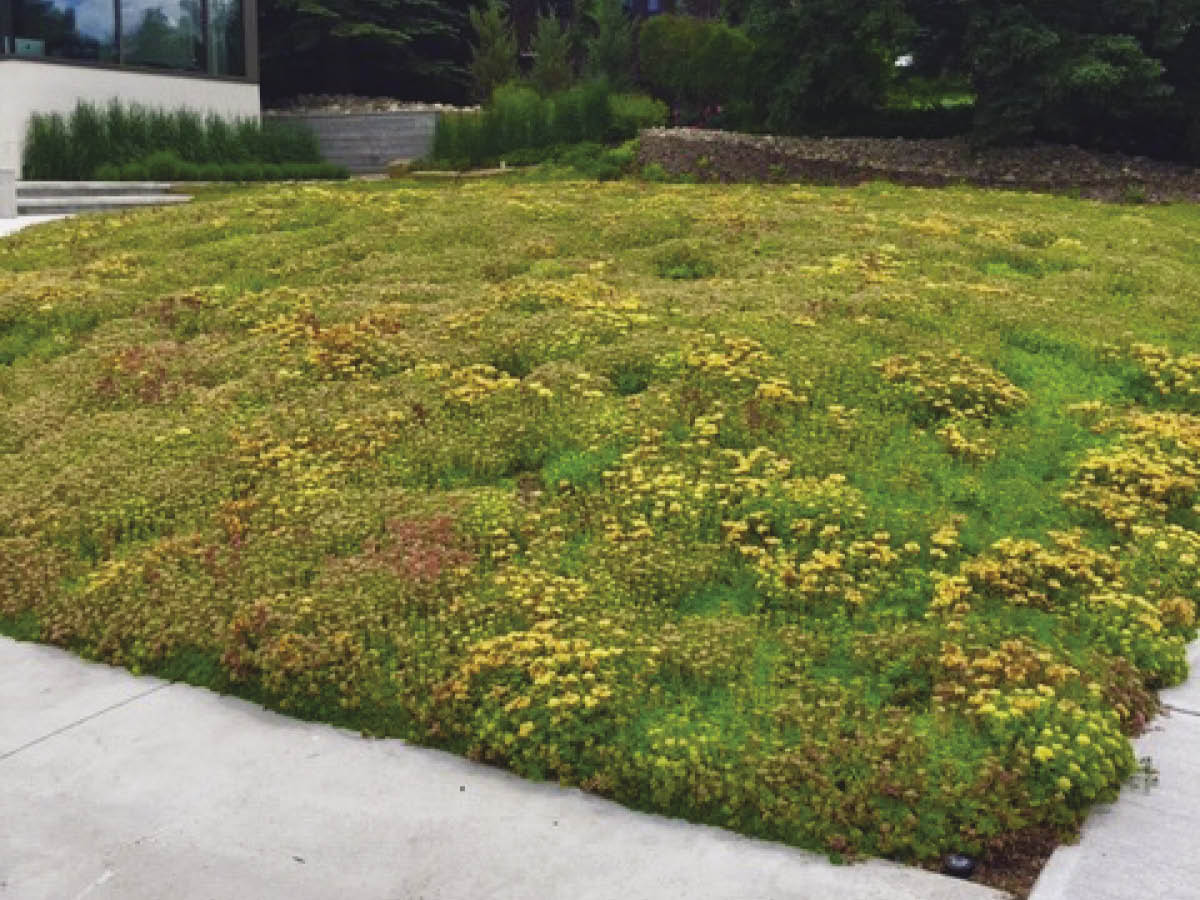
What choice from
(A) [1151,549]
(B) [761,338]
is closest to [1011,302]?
(B) [761,338]

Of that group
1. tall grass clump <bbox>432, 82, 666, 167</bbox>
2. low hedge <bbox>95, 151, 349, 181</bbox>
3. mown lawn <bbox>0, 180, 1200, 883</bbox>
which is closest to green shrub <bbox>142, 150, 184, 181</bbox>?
low hedge <bbox>95, 151, 349, 181</bbox>

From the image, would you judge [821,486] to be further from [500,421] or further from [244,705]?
[244,705]

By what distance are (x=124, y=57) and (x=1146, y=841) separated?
23.5 m

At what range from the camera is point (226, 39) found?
25.9 metres

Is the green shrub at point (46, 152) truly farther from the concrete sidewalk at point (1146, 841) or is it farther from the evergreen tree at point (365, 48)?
the concrete sidewalk at point (1146, 841)

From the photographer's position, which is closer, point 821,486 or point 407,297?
point 821,486

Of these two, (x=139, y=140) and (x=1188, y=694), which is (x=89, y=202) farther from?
(x=1188, y=694)

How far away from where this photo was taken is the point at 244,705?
4840mm

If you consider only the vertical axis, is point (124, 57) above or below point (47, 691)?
above

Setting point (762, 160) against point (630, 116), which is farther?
point (630, 116)

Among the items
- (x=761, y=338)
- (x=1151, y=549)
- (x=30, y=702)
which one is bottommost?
(x=30, y=702)

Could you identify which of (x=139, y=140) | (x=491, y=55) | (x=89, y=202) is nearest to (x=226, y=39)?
Result: (x=139, y=140)

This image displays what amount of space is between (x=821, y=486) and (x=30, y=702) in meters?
3.57

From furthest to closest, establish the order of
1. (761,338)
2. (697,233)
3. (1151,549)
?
(697,233), (761,338), (1151,549)
